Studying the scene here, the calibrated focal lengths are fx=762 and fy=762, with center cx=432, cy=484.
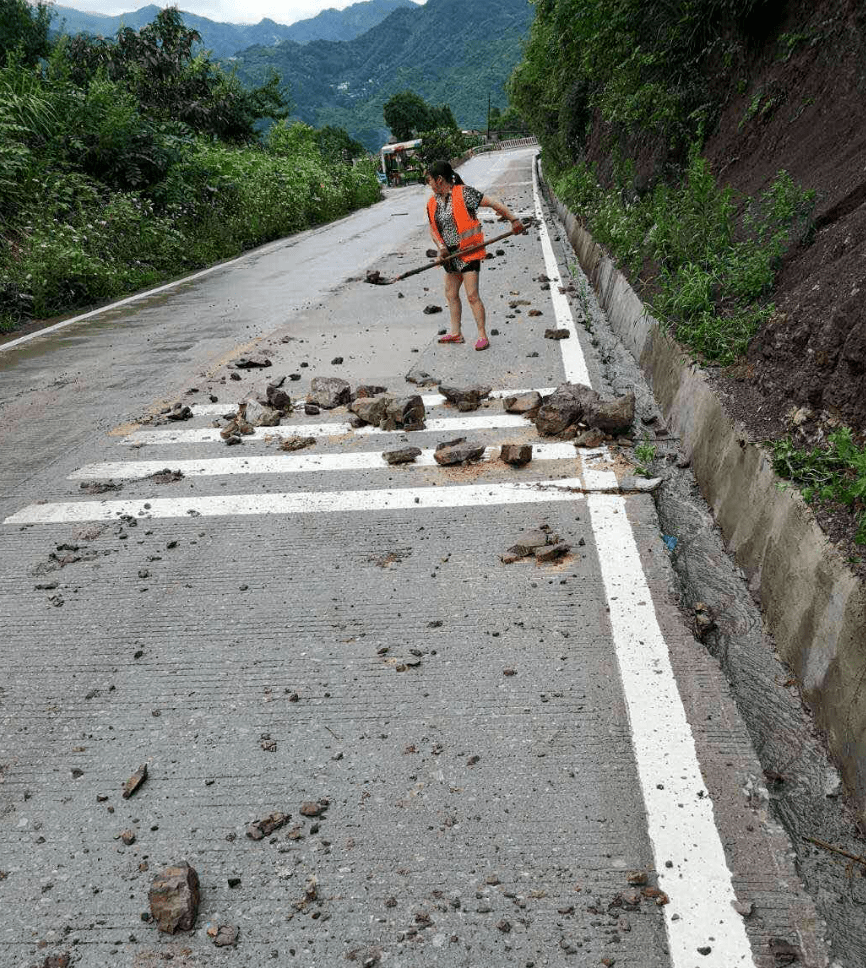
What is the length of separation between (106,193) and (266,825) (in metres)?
17.9

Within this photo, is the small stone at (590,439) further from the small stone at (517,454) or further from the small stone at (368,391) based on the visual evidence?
the small stone at (368,391)

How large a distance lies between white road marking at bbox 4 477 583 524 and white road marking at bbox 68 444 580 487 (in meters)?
0.40

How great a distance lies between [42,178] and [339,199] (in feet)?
Answer: 53.1

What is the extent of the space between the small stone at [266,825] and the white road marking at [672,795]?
3.70ft

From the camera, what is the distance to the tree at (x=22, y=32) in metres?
22.3

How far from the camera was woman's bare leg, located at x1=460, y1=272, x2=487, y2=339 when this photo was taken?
8.04m

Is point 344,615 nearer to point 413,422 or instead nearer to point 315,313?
point 413,422

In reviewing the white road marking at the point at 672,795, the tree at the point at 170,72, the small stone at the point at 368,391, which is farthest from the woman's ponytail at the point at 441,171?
the tree at the point at 170,72

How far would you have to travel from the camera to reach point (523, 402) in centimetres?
597

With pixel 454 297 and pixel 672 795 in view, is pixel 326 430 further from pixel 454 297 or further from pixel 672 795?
pixel 672 795

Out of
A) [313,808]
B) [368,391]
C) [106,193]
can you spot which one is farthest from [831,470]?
[106,193]

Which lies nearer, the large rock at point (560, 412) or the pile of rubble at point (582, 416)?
the pile of rubble at point (582, 416)

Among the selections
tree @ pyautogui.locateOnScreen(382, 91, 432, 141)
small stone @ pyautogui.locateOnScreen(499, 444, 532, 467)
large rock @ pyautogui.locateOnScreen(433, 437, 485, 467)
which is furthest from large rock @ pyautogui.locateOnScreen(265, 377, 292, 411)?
tree @ pyautogui.locateOnScreen(382, 91, 432, 141)

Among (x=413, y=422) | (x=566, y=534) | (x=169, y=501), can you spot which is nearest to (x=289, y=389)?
(x=413, y=422)
